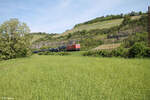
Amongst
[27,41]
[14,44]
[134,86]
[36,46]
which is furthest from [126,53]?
[36,46]

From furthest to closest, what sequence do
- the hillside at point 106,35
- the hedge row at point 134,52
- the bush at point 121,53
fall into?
the hillside at point 106,35 → the bush at point 121,53 → the hedge row at point 134,52

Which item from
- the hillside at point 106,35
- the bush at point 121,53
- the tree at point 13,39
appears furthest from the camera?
the hillside at point 106,35

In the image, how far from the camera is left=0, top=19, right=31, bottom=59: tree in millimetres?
15341

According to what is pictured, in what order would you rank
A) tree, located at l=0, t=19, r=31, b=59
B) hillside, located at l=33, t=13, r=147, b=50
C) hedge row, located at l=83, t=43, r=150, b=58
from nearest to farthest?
hedge row, located at l=83, t=43, r=150, b=58 → tree, located at l=0, t=19, r=31, b=59 → hillside, located at l=33, t=13, r=147, b=50

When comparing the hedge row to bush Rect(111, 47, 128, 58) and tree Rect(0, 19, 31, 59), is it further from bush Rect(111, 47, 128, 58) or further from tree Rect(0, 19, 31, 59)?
tree Rect(0, 19, 31, 59)

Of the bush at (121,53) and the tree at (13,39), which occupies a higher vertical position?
the tree at (13,39)

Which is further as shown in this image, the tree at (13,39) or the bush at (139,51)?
the tree at (13,39)

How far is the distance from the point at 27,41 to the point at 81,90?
51.8ft

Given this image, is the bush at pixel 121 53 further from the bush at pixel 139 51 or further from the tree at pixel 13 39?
the tree at pixel 13 39

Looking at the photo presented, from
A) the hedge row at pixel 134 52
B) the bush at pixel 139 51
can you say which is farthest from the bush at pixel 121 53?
the bush at pixel 139 51

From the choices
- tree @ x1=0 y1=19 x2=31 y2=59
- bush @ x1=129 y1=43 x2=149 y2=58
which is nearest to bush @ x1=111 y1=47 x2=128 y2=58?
bush @ x1=129 y1=43 x2=149 y2=58

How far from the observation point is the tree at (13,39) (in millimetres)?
15341

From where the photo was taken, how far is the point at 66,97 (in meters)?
3.19

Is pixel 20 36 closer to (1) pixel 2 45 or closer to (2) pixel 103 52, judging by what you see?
(1) pixel 2 45
